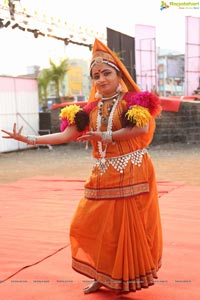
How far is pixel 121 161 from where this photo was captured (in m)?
2.09

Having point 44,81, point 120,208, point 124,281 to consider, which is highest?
point 44,81

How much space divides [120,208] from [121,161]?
24cm

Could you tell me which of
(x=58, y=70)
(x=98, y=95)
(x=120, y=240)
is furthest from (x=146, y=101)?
(x=58, y=70)

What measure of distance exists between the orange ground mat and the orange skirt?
19cm

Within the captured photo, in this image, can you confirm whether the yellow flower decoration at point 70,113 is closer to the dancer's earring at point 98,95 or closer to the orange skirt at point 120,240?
the dancer's earring at point 98,95

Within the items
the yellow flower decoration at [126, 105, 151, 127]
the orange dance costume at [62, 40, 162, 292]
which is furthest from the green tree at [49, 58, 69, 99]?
the yellow flower decoration at [126, 105, 151, 127]

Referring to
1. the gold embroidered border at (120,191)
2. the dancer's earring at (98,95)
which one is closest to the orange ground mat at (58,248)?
the gold embroidered border at (120,191)

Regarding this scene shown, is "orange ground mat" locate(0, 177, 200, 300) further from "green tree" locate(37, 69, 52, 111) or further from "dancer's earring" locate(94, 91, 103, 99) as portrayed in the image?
"green tree" locate(37, 69, 52, 111)

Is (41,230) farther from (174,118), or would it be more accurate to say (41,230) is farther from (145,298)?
(174,118)

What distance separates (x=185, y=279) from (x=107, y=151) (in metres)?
0.91

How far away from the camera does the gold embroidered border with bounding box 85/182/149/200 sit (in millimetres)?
2062

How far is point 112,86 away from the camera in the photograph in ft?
7.04

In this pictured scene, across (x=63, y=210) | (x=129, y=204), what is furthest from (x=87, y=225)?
(x=63, y=210)

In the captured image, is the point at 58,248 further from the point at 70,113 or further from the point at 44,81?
the point at 44,81
